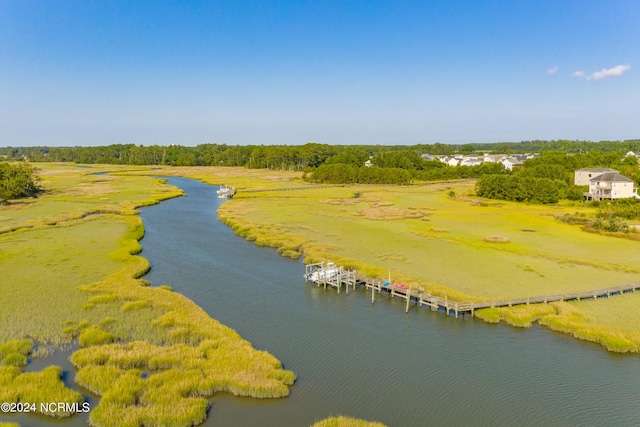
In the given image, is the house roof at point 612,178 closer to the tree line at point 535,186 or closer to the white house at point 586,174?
the tree line at point 535,186

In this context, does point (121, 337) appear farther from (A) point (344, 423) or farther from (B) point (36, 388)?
(A) point (344, 423)

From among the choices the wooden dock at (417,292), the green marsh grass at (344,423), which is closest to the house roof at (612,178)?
the wooden dock at (417,292)

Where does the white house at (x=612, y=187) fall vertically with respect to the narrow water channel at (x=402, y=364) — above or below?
above

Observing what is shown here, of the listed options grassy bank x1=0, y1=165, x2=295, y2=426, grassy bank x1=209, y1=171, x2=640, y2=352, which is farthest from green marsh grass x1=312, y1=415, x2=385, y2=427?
grassy bank x1=209, y1=171, x2=640, y2=352

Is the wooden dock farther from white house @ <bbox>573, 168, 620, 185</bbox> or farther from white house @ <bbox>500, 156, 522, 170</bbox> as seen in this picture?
white house @ <bbox>500, 156, 522, 170</bbox>

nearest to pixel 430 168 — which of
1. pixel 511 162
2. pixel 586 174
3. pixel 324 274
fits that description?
pixel 511 162

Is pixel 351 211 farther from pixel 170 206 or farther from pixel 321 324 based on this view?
pixel 321 324
